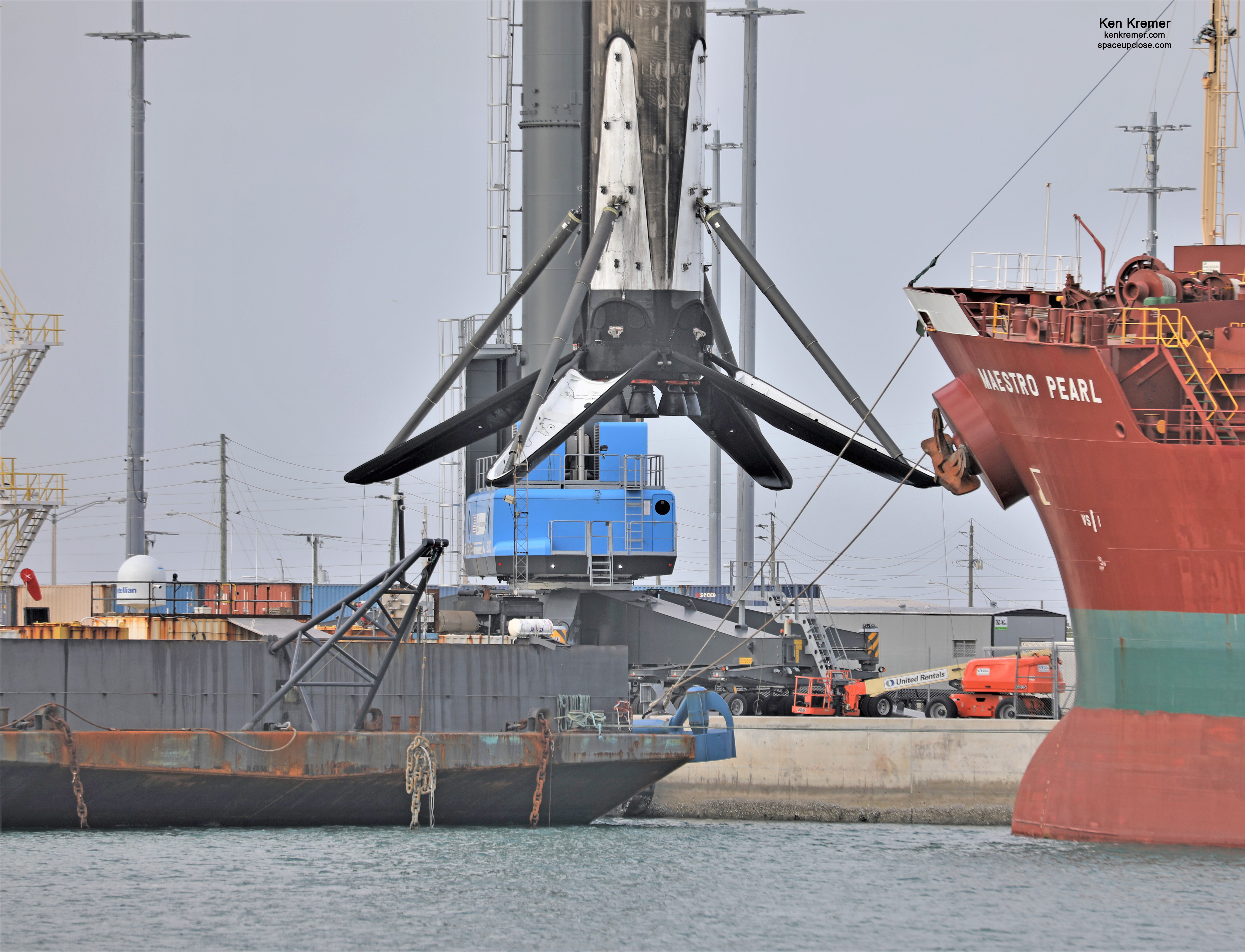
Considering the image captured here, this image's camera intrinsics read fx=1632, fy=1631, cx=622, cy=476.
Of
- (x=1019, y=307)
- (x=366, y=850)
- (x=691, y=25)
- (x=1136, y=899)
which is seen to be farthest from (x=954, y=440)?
(x=366, y=850)

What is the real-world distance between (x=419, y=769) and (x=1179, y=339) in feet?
50.5

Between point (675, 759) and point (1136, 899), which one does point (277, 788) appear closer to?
point (675, 759)

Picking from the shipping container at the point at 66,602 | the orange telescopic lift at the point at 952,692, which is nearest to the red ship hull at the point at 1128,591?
the orange telescopic lift at the point at 952,692

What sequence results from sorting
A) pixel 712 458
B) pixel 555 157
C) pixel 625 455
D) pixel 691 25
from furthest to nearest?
pixel 712 458
pixel 555 157
pixel 625 455
pixel 691 25

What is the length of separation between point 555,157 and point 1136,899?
27688 mm

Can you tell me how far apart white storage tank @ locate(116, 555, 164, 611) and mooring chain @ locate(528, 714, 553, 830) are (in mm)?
8693

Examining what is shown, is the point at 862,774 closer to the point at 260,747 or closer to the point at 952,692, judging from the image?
the point at 952,692

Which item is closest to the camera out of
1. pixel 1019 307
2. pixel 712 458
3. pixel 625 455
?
pixel 1019 307

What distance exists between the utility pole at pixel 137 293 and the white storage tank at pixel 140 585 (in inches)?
155

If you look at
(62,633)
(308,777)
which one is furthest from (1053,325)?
(62,633)

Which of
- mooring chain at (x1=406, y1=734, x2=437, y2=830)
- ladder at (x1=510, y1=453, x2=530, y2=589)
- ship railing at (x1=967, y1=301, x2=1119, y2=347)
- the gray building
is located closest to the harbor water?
mooring chain at (x1=406, y1=734, x2=437, y2=830)

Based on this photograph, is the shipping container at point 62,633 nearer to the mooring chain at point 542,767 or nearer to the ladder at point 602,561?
the mooring chain at point 542,767

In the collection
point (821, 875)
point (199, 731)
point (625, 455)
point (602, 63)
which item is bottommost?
point (821, 875)

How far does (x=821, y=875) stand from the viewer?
25750 millimetres
